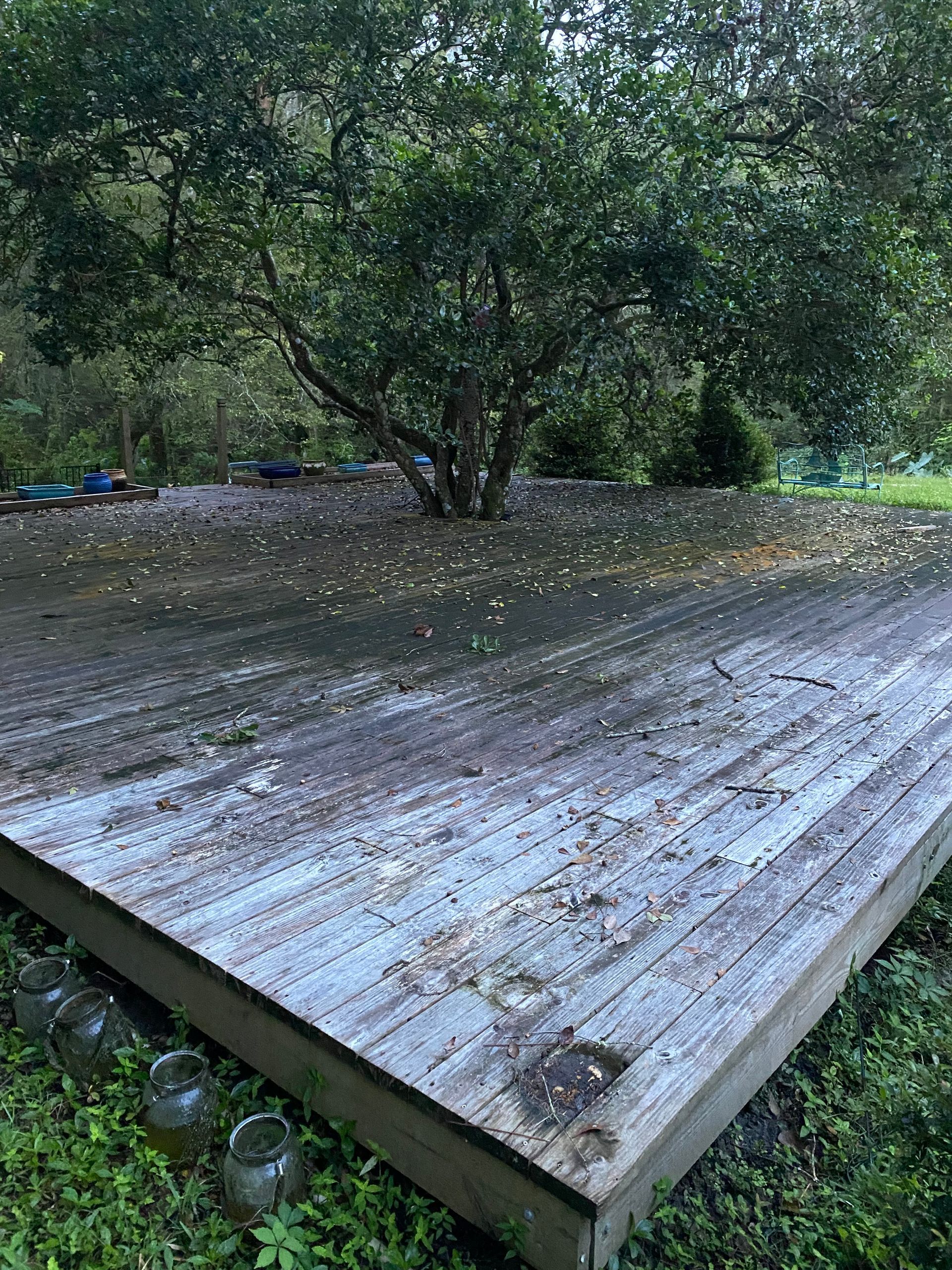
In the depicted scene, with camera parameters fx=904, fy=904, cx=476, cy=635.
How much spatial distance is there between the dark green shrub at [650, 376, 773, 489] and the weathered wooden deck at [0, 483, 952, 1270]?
6301 millimetres

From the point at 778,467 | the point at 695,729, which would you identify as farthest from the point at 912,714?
the point at 778,467

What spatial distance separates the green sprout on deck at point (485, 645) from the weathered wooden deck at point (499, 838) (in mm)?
53

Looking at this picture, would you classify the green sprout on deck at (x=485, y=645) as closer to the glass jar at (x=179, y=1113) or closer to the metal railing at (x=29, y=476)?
the glass jar at (x=179, y=1113)

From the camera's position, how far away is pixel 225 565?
5.92 metres

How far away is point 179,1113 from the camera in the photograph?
5.42ft

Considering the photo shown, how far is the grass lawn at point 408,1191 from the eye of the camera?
145 cm

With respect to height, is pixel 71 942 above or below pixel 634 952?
below

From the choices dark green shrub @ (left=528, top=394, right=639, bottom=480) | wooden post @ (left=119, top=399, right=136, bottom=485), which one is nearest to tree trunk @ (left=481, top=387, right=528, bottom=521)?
dark green shrub @ (left=528, top=394, right=639, bottom=480)

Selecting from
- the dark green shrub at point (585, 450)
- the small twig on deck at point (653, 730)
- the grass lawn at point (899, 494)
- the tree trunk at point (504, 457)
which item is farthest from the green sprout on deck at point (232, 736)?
→ the dark green shrub at point (585, 450)

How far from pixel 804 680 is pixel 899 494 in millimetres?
8868

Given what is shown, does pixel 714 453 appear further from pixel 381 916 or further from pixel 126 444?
pixel 381 916

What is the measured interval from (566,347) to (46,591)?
4098mm

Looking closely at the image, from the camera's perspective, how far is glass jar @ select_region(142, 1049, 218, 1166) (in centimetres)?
165

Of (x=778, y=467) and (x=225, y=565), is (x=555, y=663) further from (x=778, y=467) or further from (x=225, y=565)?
(x=778, y=467)
